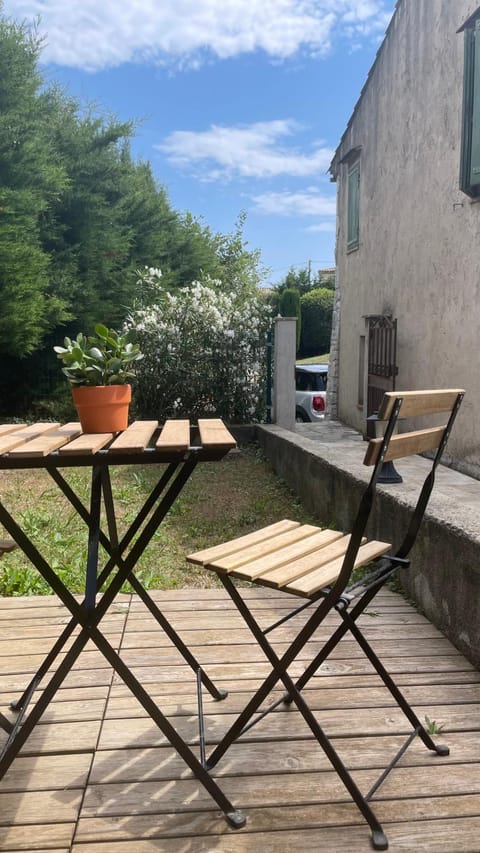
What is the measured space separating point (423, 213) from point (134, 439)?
6.72 meters

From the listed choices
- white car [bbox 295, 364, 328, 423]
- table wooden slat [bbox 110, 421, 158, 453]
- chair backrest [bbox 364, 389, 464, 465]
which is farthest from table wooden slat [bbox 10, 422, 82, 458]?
white car [bbox 295, 364, 328, 423]

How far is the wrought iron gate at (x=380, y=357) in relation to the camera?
880 centimetres

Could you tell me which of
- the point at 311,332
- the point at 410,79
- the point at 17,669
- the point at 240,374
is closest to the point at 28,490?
the point at 240,374

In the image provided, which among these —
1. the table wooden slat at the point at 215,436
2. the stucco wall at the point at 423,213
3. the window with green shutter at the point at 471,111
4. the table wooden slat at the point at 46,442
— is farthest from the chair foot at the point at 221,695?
the window with green shutter at the point at 471,111

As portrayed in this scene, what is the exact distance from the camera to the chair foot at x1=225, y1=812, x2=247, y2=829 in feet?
5.90

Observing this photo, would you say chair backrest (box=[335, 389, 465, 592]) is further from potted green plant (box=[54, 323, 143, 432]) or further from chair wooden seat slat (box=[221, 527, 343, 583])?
potted green plant (box=[54, 323, 143, 432])

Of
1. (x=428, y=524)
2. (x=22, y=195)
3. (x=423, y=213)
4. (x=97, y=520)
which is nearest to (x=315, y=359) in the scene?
(x=22, y=195)

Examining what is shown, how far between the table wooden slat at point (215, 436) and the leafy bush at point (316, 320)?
1031 inches

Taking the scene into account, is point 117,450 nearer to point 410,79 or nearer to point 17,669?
point 17,669

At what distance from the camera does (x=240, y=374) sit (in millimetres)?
9078

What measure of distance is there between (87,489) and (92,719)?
4231 millimetres

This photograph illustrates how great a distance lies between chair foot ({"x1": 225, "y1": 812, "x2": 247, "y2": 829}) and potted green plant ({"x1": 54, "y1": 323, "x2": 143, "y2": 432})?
1170 millimetres

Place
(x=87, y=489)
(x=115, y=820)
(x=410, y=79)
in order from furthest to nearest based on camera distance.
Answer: (x=410, y=79), (x=87, y=489), (x=115, y=820)

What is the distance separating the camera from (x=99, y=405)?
2.20m
